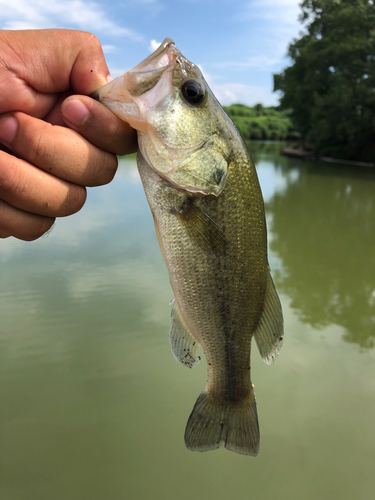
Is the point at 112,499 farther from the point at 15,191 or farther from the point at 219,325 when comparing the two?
the point at 15,191

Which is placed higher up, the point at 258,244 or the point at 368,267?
the point at 258,244

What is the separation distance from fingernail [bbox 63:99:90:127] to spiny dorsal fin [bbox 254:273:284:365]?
1205mm

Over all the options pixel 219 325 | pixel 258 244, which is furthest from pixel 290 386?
pixel 258 244

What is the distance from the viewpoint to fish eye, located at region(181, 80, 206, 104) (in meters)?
1.55

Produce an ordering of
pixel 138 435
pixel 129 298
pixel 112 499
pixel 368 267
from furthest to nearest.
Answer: pixel 368 267 < pixel 129 298 < pixel 138 435 < pixel 112 499

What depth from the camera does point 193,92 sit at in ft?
5.15

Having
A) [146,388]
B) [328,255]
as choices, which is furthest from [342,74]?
[146,388]

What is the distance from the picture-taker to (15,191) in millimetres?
1600

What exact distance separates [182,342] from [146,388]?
1784 millimetres

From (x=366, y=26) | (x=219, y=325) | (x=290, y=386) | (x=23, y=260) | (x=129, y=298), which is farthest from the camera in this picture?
(x=366, y=26)

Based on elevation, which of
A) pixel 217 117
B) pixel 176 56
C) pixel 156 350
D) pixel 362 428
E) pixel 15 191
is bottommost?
pixel 362 428

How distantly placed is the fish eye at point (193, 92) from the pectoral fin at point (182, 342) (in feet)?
3.20

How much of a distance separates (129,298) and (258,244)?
10.9 feet

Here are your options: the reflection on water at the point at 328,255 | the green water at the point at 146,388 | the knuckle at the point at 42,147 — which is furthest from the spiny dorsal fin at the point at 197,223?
the reflection on water at the point at 328,255
